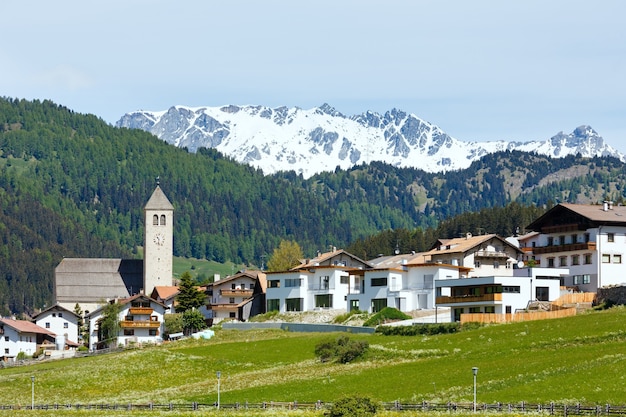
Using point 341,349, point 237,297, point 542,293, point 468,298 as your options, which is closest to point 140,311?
point 237,297

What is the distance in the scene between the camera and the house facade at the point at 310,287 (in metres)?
139

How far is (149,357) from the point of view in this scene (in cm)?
11406

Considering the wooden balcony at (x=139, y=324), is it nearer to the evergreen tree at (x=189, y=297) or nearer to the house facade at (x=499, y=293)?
the evergreen tree at (x=189, y=297)

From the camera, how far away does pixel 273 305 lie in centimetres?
14462

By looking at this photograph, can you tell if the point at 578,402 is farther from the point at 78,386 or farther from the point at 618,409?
the point at 78,386

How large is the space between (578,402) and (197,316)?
81856mm

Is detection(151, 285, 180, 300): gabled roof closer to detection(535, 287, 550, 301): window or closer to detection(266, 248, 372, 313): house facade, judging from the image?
detection(266, 248, 372, 313): house facade

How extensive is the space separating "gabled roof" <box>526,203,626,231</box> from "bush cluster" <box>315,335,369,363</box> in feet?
109

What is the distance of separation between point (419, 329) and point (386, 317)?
10.8 m

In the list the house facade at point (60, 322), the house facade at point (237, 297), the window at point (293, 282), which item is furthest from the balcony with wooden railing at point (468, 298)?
the house facade at point (60, 322)

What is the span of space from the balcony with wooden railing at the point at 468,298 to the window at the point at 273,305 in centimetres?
2911

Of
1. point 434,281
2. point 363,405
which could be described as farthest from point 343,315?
point 363,405

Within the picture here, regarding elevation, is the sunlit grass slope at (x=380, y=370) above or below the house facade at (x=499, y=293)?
below

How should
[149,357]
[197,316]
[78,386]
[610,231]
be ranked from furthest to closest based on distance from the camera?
[197,316] < [610,231] < [149,357] < [78,386]
